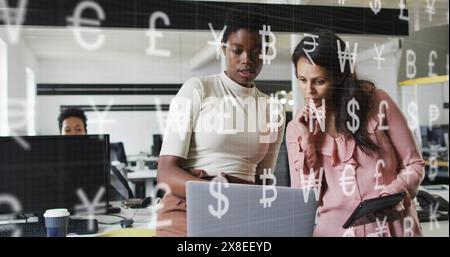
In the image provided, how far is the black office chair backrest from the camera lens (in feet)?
5.44

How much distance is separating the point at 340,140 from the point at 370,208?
31 cm

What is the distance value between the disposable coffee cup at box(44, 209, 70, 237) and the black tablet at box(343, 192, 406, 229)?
1.05 m

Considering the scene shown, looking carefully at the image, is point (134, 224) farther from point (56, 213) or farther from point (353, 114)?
point (353, 114)

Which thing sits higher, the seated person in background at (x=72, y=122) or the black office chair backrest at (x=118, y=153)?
the seated person in background at (x=72, y=122)

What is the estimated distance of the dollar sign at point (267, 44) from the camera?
177cm

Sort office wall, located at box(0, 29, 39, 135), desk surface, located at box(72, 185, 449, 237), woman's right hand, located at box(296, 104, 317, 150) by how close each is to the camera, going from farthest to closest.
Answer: woman's right hand, located at box(296, 104, 317, 150), desk surface, located at box(72, 185, 449, 237), office wall, located at box(0, 29, 39, 135)

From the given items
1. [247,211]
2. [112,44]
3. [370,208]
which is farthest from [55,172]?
[370,208]

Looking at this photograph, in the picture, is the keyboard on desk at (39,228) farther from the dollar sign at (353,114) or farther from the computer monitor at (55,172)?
the dollar sign at (353,114)

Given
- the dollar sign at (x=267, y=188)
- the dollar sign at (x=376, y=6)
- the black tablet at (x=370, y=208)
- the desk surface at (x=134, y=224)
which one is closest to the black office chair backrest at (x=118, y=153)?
the desk surface at (x=134, y=224)

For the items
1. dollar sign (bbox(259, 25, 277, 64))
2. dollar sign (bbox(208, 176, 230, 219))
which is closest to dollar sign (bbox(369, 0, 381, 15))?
dollar sign (bbox(259, 25, 277, 64))

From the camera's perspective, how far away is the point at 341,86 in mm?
1876

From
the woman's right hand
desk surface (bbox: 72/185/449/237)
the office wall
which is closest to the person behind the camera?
the office wall

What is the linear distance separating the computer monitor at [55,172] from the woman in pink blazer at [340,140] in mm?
718

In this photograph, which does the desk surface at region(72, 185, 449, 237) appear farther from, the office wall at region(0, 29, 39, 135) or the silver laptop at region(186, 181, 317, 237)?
the office wall at region(0, 29, 39, 135)
